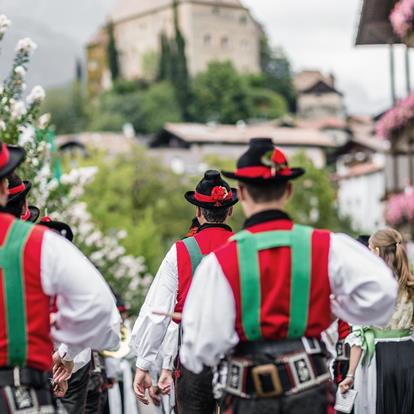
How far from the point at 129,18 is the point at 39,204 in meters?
146

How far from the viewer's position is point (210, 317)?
5371 mm

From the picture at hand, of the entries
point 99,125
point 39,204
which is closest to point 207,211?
point 39,204

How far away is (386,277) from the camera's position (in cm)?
549

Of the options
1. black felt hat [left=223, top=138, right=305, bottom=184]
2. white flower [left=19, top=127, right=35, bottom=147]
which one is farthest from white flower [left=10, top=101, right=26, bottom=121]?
black felt hat [left=223, top=138, right=305, bottom=184]

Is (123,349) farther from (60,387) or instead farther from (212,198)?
(212,198)

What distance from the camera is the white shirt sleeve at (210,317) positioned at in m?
5.38

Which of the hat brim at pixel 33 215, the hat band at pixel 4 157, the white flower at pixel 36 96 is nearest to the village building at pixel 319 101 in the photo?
the white flower at pixel 36 96

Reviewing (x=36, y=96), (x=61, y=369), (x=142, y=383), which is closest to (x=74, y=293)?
(x=142, y=383)

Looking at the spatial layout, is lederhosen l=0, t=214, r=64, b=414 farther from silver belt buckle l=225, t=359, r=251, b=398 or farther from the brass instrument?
the brass instrument

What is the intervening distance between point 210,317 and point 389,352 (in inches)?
129

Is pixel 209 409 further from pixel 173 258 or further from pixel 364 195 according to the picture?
pixel 364 195

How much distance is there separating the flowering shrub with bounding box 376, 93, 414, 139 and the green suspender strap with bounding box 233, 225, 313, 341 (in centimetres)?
1891

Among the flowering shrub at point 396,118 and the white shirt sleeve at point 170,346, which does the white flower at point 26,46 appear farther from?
the flowering shrub at point 396,118

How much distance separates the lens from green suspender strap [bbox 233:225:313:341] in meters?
5.41
